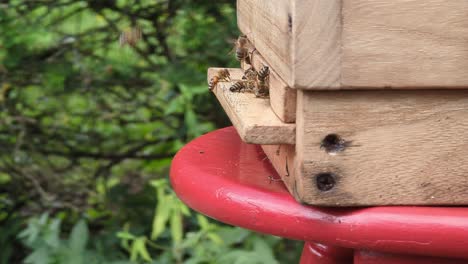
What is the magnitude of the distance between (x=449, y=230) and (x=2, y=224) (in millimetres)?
2546

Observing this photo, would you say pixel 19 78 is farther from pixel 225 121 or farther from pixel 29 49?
pixel 225 121

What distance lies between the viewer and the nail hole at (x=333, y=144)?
4.12 ft

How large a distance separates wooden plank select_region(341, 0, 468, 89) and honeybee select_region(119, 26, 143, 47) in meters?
1.88

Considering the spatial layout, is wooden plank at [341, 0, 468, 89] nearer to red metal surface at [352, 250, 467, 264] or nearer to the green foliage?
red metal surface at [352, 250, 467, 264]

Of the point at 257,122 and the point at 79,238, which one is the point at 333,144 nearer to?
the point at 257,122

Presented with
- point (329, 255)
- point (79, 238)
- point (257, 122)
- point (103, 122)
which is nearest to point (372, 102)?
point (257, 122)

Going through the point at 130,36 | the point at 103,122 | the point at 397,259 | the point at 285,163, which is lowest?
the point at 103,122

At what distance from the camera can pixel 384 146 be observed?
4.18 ft

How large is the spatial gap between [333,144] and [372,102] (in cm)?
9

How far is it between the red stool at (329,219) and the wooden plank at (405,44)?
204 mm

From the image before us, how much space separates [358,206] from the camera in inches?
51.3

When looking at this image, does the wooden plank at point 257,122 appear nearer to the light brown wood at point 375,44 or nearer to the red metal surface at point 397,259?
the light brown wood at point 375,44

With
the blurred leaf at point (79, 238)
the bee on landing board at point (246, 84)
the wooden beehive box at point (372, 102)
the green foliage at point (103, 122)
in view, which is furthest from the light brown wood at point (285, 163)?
the blurred leaf at point (79, 238)

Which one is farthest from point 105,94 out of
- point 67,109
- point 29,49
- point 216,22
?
point 216,22
